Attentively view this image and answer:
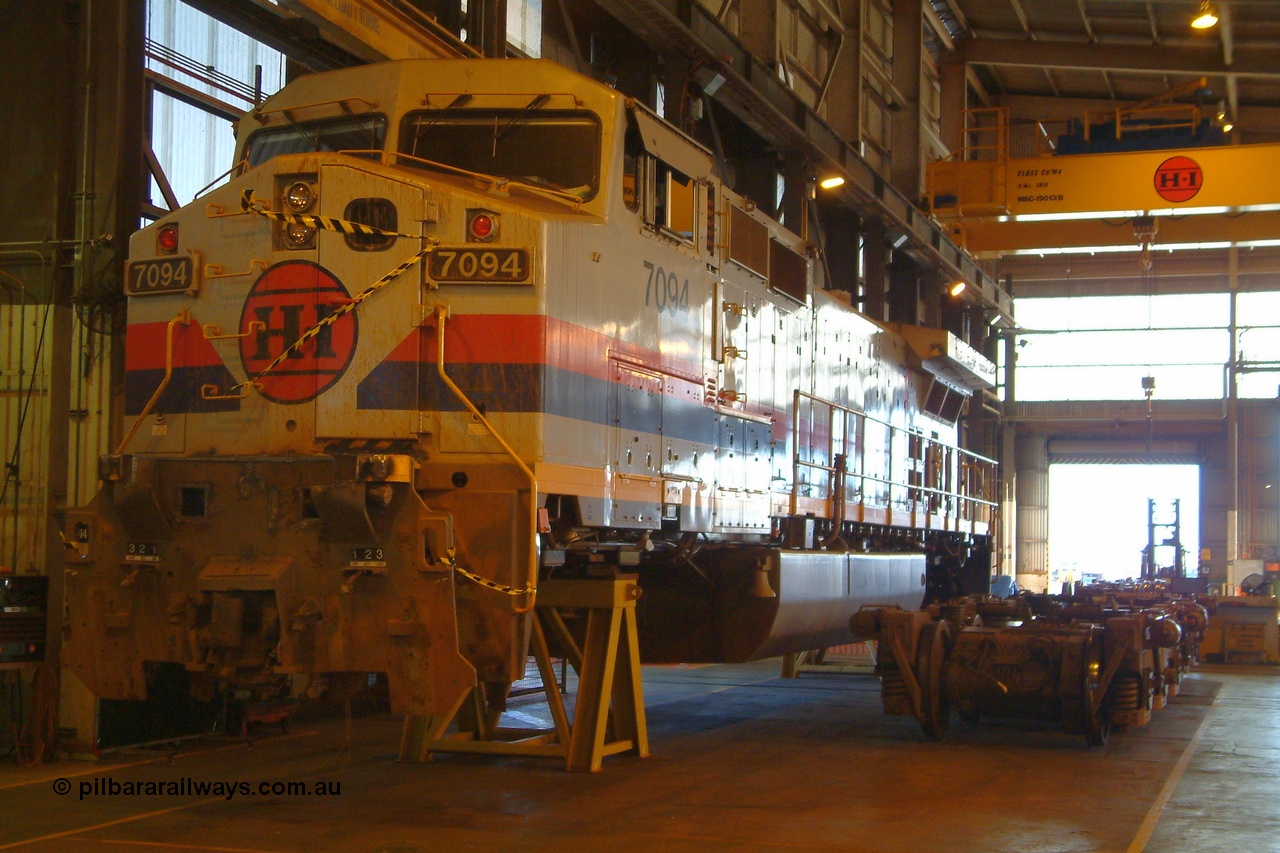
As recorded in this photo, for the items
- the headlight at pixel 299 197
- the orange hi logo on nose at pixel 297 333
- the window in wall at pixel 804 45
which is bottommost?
the orange hi logo on nose at pixel 297 333

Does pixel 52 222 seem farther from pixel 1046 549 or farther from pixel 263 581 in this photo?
pixel 1046 549

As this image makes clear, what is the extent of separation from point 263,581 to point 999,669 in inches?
244

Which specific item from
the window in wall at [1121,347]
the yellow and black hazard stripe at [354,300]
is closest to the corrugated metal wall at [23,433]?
the yellow and black hazard stripe at [354,300]

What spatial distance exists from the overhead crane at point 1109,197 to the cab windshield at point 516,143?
50.9ft

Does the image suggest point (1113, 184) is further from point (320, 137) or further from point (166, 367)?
point (166, 367)

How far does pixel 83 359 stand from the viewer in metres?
9.34

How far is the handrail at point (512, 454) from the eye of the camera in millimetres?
6680

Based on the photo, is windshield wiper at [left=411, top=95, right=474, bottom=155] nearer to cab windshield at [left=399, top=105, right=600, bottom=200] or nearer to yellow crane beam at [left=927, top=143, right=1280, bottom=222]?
cab windshield at [left=399, top=105, right=600, bottom=200]

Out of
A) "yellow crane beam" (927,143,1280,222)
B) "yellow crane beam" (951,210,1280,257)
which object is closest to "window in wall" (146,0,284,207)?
"yellow crane beam" (927,143,1280,222)

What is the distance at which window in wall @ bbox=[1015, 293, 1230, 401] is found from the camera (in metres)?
38.6

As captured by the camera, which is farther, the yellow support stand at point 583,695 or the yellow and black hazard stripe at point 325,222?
the yellow support stand at point 583,695

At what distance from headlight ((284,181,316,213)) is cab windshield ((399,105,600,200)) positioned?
689 millimetres

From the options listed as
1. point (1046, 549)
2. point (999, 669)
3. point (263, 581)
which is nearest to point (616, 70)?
point (999, 669)

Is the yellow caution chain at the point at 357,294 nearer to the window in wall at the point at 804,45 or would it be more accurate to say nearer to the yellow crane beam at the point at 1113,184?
the window in wall at the point at 804,45
